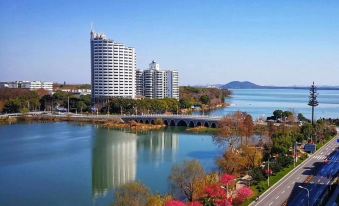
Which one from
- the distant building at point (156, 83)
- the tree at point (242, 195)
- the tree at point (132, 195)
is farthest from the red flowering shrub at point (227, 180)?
the distant building at point (156, 83)

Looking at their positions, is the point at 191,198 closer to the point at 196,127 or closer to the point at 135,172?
the point at 135,172

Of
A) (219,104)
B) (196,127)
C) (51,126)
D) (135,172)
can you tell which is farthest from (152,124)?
(219,104)

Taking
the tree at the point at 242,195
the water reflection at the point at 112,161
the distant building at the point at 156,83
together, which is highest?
the distant building at the point at 156,83

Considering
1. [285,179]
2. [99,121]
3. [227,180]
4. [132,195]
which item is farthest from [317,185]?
Result: [99,121]

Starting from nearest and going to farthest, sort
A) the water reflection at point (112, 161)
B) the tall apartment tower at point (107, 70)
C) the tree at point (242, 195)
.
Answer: the tree at point (242, 195), the water reflection at point (112, 161), the tall apartment tower at point (107, 70)

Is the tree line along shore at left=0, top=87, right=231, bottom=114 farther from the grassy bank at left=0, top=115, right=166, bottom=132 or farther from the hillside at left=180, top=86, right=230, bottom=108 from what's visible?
the grassy bank at left=0, top=115, right=166, bottom=132

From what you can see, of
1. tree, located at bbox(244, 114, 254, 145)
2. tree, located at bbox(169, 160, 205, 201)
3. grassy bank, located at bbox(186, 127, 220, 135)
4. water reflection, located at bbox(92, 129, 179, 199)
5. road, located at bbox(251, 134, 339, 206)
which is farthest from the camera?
grassy bank, located at bbox(186, 127, 220, 135)

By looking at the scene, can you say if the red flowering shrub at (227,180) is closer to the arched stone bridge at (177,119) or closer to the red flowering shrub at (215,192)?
the red flowering shrub at (215,192)

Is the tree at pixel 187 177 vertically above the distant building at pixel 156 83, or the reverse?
the distant building at pixel 156 83

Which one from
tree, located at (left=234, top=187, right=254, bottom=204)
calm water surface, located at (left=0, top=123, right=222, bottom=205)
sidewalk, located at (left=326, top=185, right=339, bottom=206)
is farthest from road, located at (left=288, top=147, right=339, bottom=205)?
calm water surface, located at (left=0, top=123, right=222, bottom=205)
